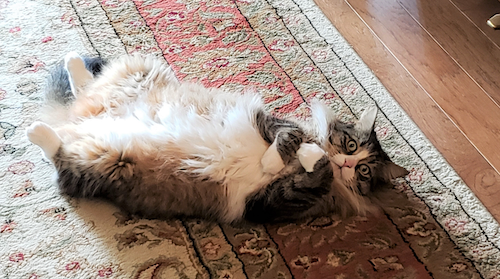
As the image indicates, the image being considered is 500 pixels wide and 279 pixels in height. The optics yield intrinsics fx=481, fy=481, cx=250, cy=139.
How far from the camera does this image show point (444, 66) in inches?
82.5

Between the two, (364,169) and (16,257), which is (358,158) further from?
(16,257)

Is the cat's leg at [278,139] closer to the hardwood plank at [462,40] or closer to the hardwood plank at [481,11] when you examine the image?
the hardwood plank at [462,40]

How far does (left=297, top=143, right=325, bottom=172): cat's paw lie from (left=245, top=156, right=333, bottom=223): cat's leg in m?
0.01

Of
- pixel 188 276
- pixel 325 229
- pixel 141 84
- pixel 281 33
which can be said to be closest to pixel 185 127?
pixel 141 84

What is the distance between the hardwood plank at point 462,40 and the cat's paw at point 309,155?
0.99 m

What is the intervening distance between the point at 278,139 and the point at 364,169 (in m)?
0.29

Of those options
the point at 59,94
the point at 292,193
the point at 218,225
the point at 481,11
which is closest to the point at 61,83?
the point at 59,94

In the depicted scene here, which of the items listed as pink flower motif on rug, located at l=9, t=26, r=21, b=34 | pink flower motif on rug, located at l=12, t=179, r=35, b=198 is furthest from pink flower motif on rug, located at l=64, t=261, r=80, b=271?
pink flower motif on rug, located at l=9, t=26, r=21, b=34

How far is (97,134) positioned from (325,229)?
77 centimetres

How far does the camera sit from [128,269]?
1.39 m

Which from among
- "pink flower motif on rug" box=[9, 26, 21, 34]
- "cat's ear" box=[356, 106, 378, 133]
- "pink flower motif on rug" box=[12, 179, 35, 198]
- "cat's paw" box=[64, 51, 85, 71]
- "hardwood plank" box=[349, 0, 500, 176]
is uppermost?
"pink flower motif on rug" box=[9, 26, 21, 34]

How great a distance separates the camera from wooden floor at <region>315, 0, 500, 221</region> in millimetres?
1784

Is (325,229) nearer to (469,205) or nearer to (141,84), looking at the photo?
(469,205)

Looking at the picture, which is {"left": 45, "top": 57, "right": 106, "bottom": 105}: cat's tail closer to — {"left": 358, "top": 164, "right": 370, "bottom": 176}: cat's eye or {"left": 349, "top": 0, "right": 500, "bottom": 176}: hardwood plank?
{"left": 358, "top": 164, "right": 370, "bottom": 176}: cat's eye
